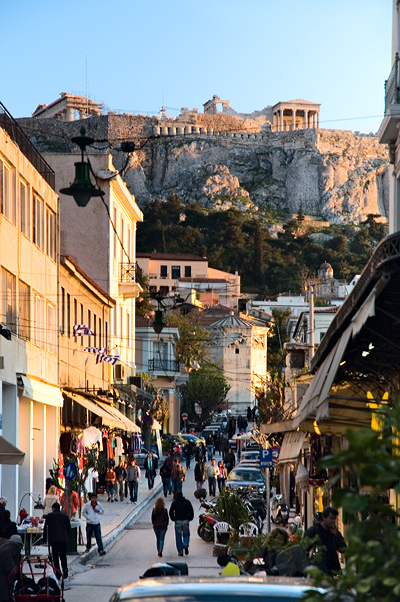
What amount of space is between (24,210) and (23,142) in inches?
74.1

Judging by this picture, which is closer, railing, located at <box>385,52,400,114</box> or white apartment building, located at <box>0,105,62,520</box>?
railing, located at <box>385,52,400,114</box>

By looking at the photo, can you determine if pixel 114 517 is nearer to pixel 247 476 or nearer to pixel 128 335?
pixel 247 476

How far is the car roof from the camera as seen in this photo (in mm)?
4871

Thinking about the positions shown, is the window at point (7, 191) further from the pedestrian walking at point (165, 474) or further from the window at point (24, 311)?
the pedestrian walking at point (165, 474)

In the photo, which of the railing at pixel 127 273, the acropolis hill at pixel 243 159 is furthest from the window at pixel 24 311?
the acropolis hill at pixel 243 159

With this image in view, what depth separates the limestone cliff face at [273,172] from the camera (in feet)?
543

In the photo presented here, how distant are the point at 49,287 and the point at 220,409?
62047mm

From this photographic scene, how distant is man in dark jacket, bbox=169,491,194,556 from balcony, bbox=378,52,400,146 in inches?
351

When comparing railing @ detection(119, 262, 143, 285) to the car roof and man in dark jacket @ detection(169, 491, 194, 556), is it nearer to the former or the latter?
man in dark jacket @ detection(169, 491, 194, 556)

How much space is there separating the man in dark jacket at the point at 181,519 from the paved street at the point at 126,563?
0.85 feet

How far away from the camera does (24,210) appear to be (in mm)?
24594

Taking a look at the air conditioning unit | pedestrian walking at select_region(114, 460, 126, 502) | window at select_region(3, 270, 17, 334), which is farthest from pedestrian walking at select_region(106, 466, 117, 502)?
window at select_region(3, 270, 17, 334)

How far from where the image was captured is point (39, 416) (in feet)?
88.2

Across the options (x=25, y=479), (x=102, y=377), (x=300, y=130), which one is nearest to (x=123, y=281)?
(x=102, y=377)
